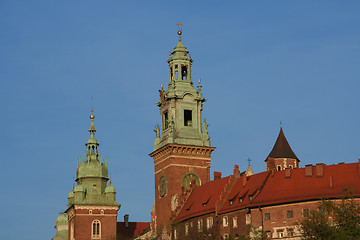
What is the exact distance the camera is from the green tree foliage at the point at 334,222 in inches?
3622

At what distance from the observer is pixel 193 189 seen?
426 feet

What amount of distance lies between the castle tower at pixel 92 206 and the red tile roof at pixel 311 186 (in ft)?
143

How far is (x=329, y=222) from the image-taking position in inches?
3935

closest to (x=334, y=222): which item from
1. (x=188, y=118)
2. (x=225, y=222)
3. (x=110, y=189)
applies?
(x=225, y=222)

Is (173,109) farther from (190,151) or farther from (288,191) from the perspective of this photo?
(288,191)

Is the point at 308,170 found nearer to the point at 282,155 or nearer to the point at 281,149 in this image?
the point at 282,155

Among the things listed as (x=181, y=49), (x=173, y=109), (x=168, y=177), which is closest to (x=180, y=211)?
(x=168, y=177)

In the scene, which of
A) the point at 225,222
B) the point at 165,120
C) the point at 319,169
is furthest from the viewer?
the point at 165,120

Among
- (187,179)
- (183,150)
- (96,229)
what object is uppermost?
(183,150)

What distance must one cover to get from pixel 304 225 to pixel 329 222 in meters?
5.75

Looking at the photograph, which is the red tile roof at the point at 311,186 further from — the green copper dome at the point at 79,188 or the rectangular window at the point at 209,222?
the green copper dome at the point at 79,188

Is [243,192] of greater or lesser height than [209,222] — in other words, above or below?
above

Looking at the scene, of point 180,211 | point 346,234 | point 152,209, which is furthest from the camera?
point 152,209

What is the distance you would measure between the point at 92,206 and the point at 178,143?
26407 millimetres
